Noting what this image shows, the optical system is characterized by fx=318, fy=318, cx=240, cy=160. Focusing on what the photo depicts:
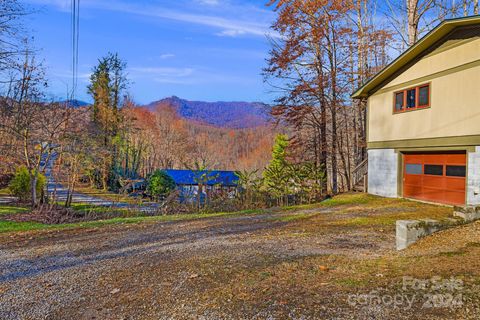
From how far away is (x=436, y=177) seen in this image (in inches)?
432

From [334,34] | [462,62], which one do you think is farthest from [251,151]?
[462,62]

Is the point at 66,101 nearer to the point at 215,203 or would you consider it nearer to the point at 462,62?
the point at 215,203

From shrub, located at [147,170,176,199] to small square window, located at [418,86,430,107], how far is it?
1468cm

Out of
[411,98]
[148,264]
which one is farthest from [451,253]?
[411,98]

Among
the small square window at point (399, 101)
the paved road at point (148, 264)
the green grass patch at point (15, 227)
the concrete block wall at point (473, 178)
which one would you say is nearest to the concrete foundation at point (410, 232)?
the paved road at point (148, 264)

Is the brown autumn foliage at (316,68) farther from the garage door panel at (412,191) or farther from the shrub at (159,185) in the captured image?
the shrub at (159,185)

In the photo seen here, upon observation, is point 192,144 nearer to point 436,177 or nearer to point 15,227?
point 15,227

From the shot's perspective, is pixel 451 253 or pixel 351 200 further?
pixel 351 200

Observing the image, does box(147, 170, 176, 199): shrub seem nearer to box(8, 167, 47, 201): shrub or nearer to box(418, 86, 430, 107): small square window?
box(8, 167, 47, 201): shrub

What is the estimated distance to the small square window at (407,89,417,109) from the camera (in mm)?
11844

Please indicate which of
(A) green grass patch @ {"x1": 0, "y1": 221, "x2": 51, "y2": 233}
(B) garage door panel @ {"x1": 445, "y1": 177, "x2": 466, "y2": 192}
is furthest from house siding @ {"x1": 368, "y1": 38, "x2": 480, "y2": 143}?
(A) green grass patch @ {"x1": 0, "y1": 221, "x2": 51, "y2": 233}

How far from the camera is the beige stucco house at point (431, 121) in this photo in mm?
9625

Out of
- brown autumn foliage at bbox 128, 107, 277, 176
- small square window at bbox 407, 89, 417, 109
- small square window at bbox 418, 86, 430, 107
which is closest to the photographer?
small square window at bbox 418, 86, 430, 107

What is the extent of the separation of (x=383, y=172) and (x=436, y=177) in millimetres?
2462
